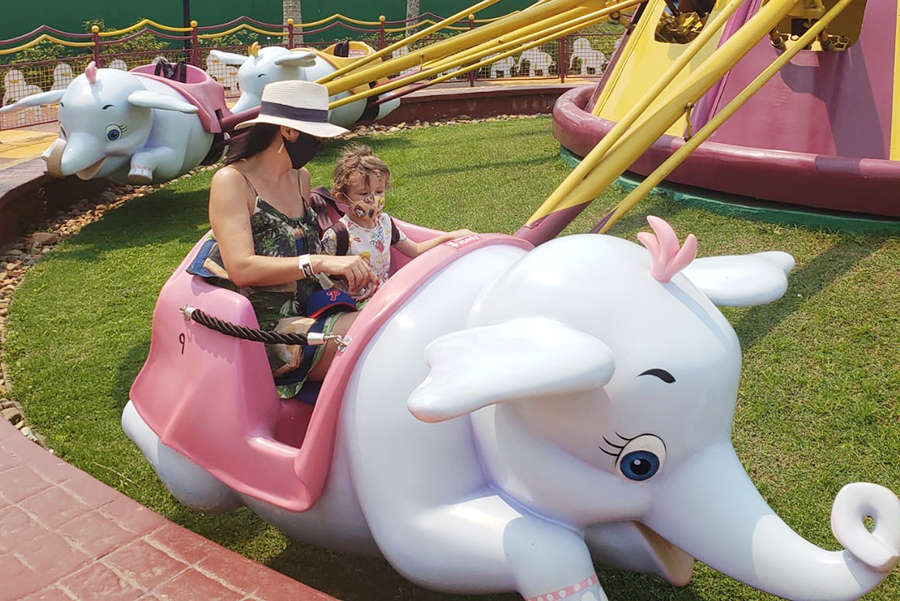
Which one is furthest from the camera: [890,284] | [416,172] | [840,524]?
[416,172]

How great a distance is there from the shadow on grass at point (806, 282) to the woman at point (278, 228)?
2127 mm

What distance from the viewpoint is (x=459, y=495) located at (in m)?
2.03

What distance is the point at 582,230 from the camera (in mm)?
5531

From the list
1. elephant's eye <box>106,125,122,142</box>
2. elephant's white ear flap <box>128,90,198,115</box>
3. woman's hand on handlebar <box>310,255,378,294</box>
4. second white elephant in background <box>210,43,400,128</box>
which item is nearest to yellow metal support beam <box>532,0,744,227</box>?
woman's hand on handlebar <box>310,255,378,294</box>

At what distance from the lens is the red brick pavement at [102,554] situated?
2.38 m

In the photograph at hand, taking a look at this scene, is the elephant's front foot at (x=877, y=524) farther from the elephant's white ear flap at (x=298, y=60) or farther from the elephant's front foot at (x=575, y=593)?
the elephant's white ear flap at (x=298, y=60)

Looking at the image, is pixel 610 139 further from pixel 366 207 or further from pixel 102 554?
pixel 102 554

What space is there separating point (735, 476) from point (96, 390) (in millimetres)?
3177

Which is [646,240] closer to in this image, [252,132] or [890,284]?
[252,132]

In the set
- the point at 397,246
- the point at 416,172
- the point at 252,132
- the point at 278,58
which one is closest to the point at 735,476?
the point at 397,246

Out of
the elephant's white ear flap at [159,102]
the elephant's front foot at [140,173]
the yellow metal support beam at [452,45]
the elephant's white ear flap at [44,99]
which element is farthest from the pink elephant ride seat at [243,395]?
the elephant's white ear flap at [44,99]

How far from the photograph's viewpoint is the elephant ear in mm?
1625

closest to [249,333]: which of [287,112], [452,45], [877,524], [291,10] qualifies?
[287,112]

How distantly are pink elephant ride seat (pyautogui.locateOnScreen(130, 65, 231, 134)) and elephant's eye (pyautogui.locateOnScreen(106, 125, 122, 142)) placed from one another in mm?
640
